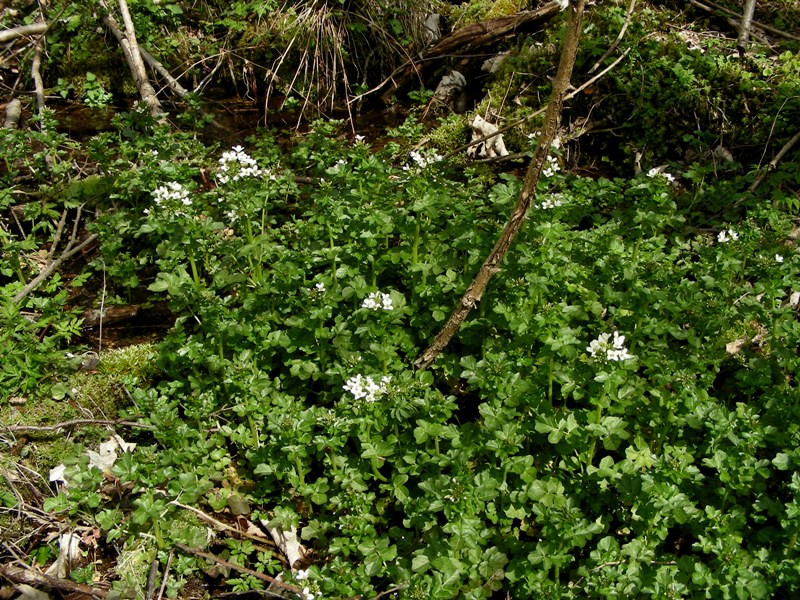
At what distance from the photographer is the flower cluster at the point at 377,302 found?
3420 millimetres

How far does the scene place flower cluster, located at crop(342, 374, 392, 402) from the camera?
3.08 m

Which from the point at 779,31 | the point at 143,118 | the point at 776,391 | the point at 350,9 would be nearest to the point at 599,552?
the point at 776,391

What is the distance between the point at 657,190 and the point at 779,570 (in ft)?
6.35

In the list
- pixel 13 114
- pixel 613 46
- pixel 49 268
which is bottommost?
pixel 49 268

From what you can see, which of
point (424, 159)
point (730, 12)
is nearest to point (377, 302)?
point (424, 159)

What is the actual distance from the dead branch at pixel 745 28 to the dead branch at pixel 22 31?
5830 millimetres

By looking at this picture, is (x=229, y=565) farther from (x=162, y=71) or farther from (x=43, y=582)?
(x=162, y=71)

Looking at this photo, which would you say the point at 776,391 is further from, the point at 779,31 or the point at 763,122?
the point at 779,31

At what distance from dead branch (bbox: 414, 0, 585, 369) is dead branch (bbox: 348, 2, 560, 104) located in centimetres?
316

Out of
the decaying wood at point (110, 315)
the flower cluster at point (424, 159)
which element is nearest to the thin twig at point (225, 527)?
the decaying wood at point (110, 315)

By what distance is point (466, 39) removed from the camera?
639 cm

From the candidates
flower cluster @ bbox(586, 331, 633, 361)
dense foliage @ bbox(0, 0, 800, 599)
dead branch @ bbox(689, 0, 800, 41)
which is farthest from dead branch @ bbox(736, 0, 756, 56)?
flower cluster @ bbox(586, 331, 633, 361)

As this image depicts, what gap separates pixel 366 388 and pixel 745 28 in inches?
177

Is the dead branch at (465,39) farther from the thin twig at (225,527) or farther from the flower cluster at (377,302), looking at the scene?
the thin twig at (225,527)
